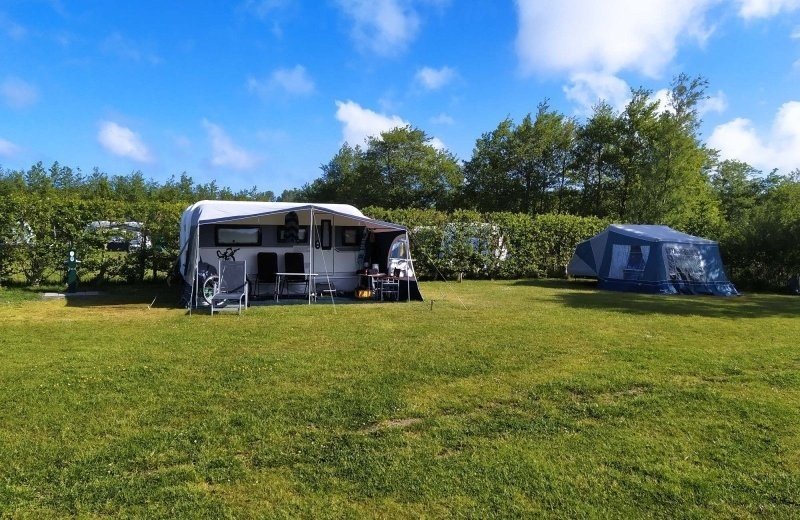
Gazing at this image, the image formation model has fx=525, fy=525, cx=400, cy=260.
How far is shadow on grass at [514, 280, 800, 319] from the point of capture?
9.84m

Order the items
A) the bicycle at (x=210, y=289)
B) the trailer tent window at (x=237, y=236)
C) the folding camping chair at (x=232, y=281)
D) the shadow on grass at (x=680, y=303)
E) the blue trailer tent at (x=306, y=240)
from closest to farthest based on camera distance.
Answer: the bicycle at (x=210, y=289)
the folding camping chair at (x=232, y=281)
the shadow on grass at (x=680, y=303)
the blue trailer tent at (x=306, y=240)
the trailer tent window at (x=237, y=236)

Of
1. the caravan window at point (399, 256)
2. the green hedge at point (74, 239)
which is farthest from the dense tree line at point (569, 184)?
the caravan window at point (399, 256)

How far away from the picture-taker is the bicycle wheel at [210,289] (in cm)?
884

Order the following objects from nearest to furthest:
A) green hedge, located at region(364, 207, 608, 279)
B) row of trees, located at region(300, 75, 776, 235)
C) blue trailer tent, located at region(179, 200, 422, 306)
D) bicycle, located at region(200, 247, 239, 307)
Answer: bicycle, located at region(200, 247, 239, 307) → blue trailer tent, located at region(179, 200, 422, 306) → green hedge, located at region(364, 207, 608, 279) → row of trees, located at region(300, 75, 776, 235)

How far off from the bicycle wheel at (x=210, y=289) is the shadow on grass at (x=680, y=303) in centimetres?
663

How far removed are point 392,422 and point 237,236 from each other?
7.92 m

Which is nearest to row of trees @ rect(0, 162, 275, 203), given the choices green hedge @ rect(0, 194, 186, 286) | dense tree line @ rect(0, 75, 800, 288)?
dense tree line @ rect(0, 75, 800, 288)

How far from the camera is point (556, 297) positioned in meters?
11.7

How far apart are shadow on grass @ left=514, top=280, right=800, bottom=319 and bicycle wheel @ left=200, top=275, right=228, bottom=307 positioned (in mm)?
6628

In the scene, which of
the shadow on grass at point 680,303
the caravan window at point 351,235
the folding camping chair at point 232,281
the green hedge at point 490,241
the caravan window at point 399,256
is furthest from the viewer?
the green hedge at point 490,241

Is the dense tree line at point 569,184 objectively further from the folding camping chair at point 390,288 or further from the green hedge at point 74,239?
the folding camping chair at point 390,288

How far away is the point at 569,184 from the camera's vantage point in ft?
104

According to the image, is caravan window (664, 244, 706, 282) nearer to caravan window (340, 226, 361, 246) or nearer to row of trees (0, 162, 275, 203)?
caravan window (340, 226, 361, 246)

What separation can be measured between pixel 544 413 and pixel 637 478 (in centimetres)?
104
